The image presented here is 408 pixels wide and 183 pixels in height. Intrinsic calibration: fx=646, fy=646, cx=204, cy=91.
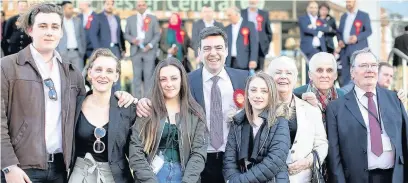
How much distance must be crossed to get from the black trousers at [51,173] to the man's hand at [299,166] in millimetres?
1933

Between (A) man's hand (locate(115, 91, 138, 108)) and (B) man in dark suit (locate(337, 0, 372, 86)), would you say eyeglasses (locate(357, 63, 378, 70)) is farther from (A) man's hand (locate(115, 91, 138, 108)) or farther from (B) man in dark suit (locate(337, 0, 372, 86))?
(B) man in dark suit (locate(337, 0, 372, 86))

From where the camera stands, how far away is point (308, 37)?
12164 mm

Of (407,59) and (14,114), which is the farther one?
(407,59)

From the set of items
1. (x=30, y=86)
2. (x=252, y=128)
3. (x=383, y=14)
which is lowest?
(x=252, y=128)

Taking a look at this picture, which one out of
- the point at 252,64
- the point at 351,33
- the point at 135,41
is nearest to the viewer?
the point at 252,64

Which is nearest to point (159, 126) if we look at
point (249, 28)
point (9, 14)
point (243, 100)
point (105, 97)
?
point (105, 97)

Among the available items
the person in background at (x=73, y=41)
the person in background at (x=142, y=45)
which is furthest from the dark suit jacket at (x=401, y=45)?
the person in background at (x=73, y=41)

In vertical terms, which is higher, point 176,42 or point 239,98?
point 176,42

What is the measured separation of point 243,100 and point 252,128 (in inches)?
14.5

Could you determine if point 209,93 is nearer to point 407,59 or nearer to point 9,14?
point 407,59

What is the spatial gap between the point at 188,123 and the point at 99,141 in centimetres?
76

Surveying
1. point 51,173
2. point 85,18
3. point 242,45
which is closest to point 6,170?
point 51,173

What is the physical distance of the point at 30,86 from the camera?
509 cm

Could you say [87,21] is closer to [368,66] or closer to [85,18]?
[85,18]
